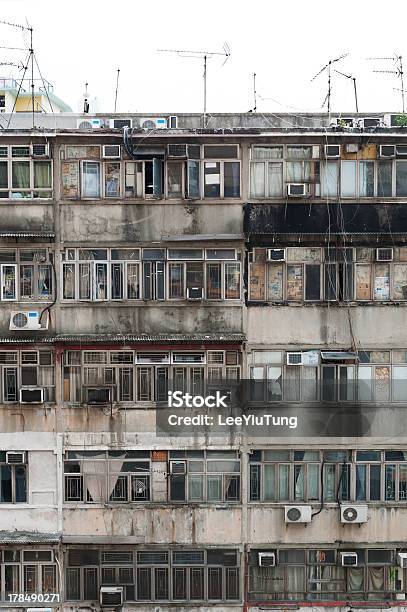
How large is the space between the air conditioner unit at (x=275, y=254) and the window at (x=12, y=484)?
6042 millimetres

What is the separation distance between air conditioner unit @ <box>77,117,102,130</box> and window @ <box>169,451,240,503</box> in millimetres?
6480

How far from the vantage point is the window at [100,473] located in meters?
11.5

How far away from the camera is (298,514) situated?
11328 mm

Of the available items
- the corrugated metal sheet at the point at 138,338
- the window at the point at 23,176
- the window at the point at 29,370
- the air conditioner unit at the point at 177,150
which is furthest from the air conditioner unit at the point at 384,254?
the window at the point at 29,370

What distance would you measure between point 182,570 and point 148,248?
611 centimetres

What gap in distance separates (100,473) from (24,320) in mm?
3204

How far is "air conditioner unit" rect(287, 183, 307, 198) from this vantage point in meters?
11.1

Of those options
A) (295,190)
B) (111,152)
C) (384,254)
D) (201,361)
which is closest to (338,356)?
(384,254)

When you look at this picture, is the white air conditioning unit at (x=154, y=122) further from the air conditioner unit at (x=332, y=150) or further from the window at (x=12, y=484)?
the window at (x=12, y=484)

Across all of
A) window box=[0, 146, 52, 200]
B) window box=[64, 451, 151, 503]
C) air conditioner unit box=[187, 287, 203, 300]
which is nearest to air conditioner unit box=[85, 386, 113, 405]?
window box=[64, 451, 151, 503]

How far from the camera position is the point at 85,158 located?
444 inches

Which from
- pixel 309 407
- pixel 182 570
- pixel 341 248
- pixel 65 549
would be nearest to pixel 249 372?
pixel 309 407

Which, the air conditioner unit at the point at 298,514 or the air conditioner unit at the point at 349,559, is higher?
the air conditioner unit at the point at 298,514

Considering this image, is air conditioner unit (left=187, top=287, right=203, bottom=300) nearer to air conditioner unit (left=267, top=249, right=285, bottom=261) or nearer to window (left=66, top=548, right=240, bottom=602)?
air conditioner unit (left=267, top=249, right=285, bottom=261)
